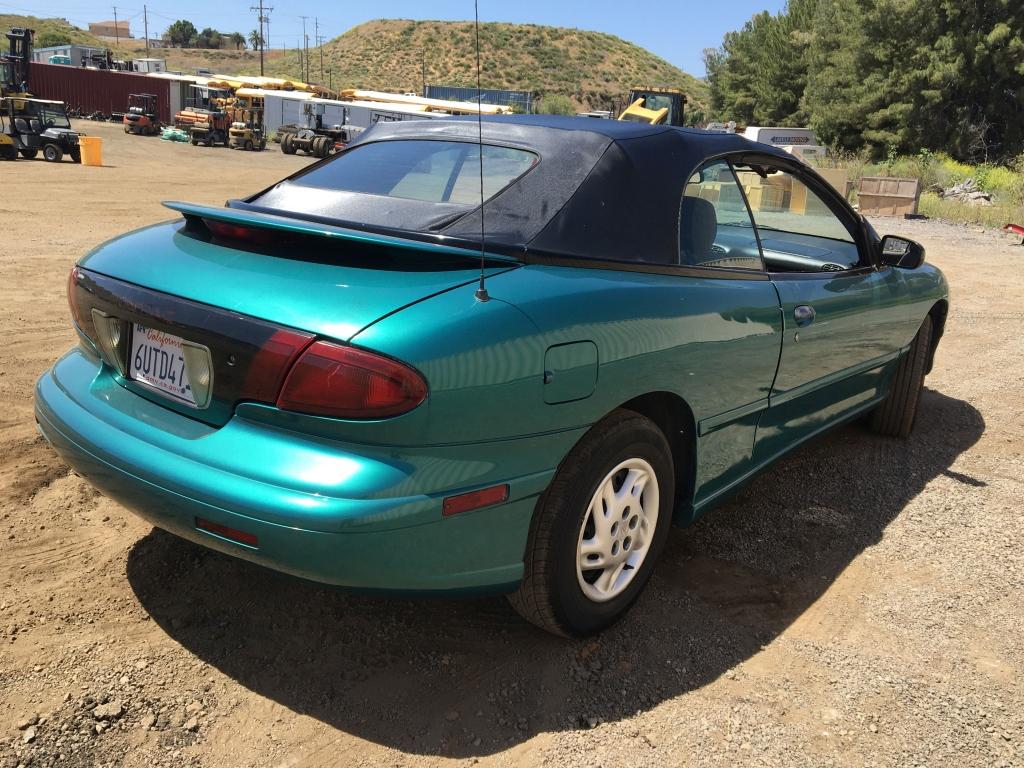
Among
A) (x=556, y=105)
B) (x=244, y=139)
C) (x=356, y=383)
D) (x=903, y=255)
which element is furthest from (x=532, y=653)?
(x=556, y=105)

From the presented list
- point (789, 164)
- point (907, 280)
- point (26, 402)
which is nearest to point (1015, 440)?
point (907, 280)

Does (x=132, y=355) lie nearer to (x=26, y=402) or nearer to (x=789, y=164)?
(x=26, y=402)

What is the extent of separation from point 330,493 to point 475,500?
1.23ft

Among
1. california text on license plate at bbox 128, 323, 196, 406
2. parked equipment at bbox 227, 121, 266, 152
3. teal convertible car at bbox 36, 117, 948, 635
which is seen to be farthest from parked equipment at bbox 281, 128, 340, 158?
california text on license plate at bbox 128, 323, 196, 406

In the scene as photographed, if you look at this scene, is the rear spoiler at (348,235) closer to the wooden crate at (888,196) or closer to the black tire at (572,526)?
the black tire at (572,526)

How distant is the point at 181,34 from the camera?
154125 millimetres

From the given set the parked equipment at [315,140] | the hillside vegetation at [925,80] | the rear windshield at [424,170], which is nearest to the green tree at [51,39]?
the parked equipment at [315,140]

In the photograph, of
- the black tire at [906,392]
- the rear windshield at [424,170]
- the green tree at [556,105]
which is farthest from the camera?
the green tree at [556,105]

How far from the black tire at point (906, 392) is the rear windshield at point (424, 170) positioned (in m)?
2.85

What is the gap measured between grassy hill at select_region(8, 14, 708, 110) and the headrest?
108 meters

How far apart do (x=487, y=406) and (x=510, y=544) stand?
42 cm

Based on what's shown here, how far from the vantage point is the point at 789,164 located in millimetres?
3568

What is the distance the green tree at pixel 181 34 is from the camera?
15462cm

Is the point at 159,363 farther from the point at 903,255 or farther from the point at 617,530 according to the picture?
the point at 903,255
